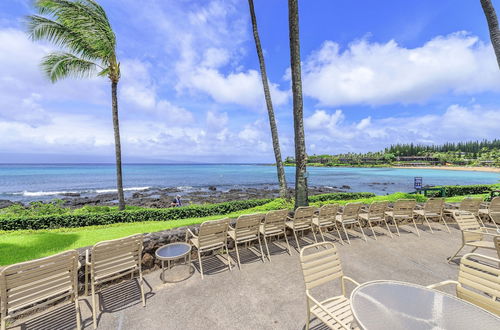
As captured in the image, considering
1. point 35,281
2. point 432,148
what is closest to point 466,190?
point 35,281

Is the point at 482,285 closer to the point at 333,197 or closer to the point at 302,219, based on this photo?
the point at 302,219

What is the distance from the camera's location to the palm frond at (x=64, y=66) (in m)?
9.81

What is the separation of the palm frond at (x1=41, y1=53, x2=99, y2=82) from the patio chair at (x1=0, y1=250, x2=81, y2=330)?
11198 mm

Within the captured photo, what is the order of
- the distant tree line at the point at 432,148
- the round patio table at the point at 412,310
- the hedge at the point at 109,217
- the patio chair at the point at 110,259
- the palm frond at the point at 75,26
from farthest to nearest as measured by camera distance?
the distant tree line at the point at 432,148
the palm frond at the point at 75,26
the hedge at the point at 109,217
the patio chair at the point at 110,259
the round patio table at the point at 412,310

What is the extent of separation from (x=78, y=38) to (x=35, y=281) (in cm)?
1153

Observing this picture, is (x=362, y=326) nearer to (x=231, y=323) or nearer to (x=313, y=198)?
(x=231, y=323)

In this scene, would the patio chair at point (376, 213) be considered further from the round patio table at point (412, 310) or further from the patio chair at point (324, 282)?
the round patio table at point (412, 310)

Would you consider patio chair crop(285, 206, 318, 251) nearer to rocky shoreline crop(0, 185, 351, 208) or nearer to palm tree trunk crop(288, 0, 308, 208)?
palm tree trunk crop(288, 0, 308, 208)

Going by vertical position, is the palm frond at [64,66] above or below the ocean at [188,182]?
above

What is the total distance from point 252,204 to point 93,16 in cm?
1195

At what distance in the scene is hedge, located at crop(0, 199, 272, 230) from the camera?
26.6 ft

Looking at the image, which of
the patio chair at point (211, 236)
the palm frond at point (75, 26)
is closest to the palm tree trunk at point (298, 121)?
the patio chair at point (211, 236)

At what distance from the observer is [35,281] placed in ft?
8.09

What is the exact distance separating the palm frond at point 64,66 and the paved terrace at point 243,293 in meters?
11.5
